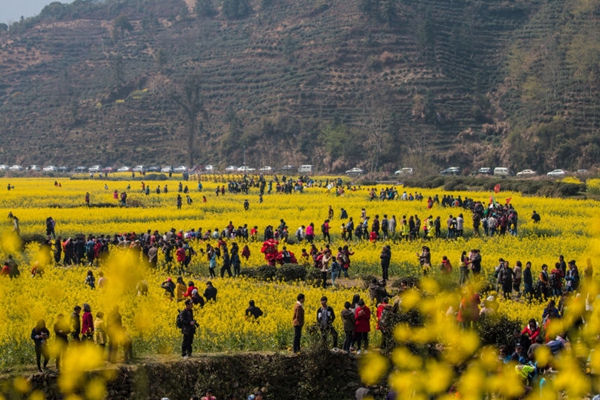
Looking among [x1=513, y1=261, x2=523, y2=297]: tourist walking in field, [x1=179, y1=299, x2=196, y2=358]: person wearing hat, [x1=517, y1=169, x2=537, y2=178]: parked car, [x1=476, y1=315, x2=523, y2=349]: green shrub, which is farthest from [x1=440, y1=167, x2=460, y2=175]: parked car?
[x1=179, y1=299, x2=196, y2=358]: person wearing hat

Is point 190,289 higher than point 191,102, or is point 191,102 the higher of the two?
point 191,102

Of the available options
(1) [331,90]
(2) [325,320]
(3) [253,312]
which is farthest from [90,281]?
(1) [331,90]

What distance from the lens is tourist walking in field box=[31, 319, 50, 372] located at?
16750 mm

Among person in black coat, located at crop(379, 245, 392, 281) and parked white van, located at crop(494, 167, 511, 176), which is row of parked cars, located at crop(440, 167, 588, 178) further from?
person in black coat, located at crop(379, 245, 392, 281)

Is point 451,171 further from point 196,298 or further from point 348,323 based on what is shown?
point 348,323

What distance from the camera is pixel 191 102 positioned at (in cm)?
11856

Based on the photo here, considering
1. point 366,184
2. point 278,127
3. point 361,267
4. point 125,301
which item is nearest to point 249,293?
point 125,301

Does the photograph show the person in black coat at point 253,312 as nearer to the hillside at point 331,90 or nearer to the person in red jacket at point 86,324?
the person in red jacket at point 86,324

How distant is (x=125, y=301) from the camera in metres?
21.6

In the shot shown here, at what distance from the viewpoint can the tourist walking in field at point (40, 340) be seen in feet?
55.0

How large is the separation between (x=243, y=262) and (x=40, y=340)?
1541cm

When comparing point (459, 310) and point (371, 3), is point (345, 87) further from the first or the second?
point (459, 310)

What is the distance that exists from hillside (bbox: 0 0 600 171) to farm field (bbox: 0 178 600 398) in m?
37.4

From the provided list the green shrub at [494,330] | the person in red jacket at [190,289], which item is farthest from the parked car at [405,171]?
the green shrub at [494,330]
